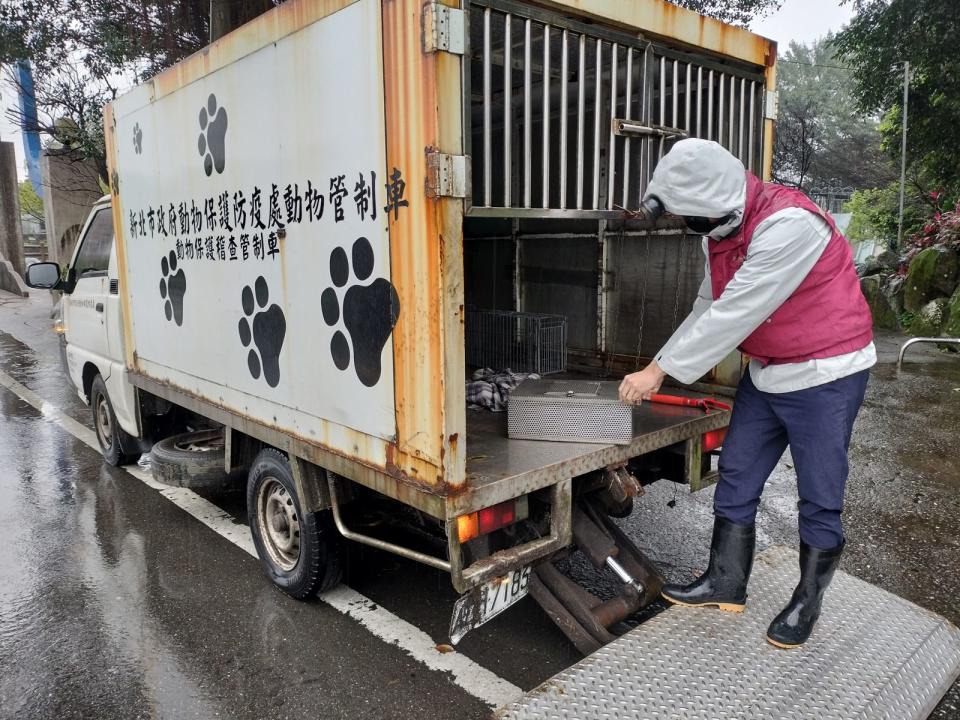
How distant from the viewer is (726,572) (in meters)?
3.03

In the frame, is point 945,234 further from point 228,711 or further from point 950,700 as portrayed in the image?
point 228,711

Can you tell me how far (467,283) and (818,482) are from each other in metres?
3.65

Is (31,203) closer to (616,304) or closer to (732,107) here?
(616,304)

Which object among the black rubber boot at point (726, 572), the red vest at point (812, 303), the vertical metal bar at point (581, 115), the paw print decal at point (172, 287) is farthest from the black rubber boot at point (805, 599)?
the paw print decal at point (172, 287)

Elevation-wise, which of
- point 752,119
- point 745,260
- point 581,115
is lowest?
point 745,260

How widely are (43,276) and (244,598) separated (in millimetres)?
3317

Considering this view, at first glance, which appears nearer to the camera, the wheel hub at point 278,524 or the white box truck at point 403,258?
the white box truck at point 403,258

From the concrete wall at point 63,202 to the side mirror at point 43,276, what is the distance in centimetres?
1336

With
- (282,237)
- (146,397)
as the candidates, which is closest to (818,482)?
(282,237)

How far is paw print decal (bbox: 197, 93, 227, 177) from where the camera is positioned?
352 centimetres

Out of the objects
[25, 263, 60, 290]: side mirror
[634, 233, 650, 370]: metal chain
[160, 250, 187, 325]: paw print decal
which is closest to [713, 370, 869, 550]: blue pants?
[634, 233, 650, 370]: metal chain

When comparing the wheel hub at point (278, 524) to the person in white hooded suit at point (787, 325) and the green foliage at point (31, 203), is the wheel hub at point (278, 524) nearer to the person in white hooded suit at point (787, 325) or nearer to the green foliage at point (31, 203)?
the person in white hooded suit at point (787, 325)

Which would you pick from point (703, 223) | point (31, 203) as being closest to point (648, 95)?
point (703, 223)

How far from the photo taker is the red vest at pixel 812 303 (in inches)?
105
